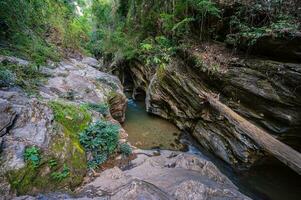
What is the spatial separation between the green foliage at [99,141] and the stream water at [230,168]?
101 inches

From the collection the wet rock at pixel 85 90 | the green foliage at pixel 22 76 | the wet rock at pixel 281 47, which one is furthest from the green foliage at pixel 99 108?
the wet rock at pixel 281 47

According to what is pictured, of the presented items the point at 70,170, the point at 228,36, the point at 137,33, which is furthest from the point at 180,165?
the point at 137,33

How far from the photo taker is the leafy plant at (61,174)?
4.02 metres

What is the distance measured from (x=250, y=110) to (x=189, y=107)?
2549 mm

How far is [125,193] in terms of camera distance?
3.60 m

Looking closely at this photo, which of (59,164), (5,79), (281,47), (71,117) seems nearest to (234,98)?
(281,47)

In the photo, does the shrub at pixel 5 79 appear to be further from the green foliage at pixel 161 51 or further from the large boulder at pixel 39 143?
the green foliage at pixel 161 51

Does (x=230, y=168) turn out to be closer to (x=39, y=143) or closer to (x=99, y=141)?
(x=99, y=141)

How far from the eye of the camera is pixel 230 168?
727 centimetres

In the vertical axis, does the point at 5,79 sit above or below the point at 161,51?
below

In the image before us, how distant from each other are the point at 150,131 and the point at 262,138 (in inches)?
173

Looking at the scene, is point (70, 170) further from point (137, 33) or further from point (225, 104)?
point (137, 33)

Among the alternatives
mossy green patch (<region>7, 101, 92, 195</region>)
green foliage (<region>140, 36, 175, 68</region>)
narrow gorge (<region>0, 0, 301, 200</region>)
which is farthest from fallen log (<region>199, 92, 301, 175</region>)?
mossy green patch (<region>7, 101, 92, 195</region>)

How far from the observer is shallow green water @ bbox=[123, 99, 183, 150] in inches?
318
